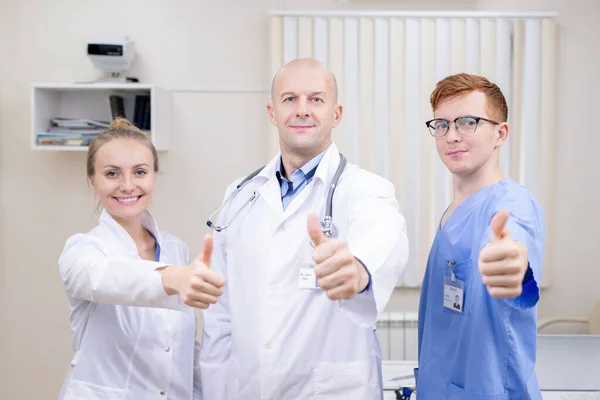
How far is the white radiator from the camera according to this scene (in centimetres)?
346

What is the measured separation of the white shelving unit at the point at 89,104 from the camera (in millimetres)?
3293

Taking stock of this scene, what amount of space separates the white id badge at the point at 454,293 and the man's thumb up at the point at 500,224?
17.9 inches

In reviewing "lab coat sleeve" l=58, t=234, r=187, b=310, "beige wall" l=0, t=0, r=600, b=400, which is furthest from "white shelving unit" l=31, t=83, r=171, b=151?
"lab coat sleeve" l=58, t=234, r=187, b=310

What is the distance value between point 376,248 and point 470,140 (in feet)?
1.63

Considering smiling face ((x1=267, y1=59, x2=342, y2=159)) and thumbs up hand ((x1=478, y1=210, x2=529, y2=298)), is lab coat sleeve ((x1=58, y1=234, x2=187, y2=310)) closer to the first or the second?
smiling face ((x1=267, y1=59, x2=342, y2=159))

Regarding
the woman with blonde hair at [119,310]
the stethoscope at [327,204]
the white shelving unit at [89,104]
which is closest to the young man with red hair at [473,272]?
the stethoscope at [327,204]

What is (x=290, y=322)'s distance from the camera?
1767 millimetres

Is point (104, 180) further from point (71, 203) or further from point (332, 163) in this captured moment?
point (71, 203)

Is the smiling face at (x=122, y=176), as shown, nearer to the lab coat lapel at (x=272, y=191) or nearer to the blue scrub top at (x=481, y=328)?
the lab coat lapel at (x=272, y=191)

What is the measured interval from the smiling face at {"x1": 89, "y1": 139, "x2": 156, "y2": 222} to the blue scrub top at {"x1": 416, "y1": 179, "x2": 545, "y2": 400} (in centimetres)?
78

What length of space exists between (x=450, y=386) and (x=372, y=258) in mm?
509

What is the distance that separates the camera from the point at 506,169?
11.3ft

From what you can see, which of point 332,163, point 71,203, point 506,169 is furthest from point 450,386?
point 71,203

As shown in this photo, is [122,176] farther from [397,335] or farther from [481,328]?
[397,335]
